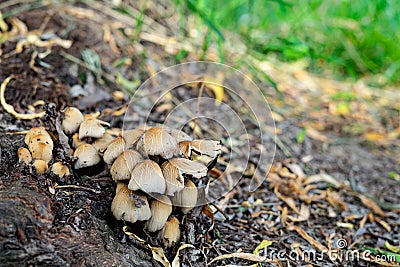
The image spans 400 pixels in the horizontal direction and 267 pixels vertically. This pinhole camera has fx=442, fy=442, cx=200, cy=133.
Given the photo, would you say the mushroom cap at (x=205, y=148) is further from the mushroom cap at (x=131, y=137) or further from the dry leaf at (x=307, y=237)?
the dry leaf at (x=307, y=237)

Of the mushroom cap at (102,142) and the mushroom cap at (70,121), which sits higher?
the mushroom cap at (70,121)

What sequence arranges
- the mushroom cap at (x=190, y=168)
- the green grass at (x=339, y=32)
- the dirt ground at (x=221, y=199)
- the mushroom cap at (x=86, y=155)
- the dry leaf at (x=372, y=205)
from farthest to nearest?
the green grass at (x=339, y=32) < the dry leaf at (x=372, y=205) < the mushroom cap at (x=86, y=155) < the mushroom cap at (x=190, y=168) < the dirt ground at (x=221, y=199)

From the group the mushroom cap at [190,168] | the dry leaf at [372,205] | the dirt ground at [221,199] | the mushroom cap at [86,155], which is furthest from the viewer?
the dry leaf at [372,205]

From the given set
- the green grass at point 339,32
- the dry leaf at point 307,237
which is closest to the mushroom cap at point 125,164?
the dry leaf at point 307,237

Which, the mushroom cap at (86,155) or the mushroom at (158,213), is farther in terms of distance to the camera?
the mushroom cap at (86,155)

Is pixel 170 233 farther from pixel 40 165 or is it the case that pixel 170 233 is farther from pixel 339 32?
pixel 339 32

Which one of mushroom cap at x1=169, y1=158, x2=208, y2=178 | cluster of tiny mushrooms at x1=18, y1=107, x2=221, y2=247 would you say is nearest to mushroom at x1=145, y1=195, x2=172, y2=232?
cluster of tiny mushrooms at x1=18, y1=107, x2=221, y2=247

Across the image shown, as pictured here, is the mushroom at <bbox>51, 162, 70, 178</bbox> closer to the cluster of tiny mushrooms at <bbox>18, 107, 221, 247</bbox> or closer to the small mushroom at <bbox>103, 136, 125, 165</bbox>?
the cluster of tiny mushrooms at <bbox>18, 107, 221, 247</bbox>

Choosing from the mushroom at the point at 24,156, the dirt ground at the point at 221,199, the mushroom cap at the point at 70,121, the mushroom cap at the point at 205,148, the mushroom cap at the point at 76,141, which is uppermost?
the mushroom cap at the point at 205,148

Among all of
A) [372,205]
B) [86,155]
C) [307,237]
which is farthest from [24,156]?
[372,205]
